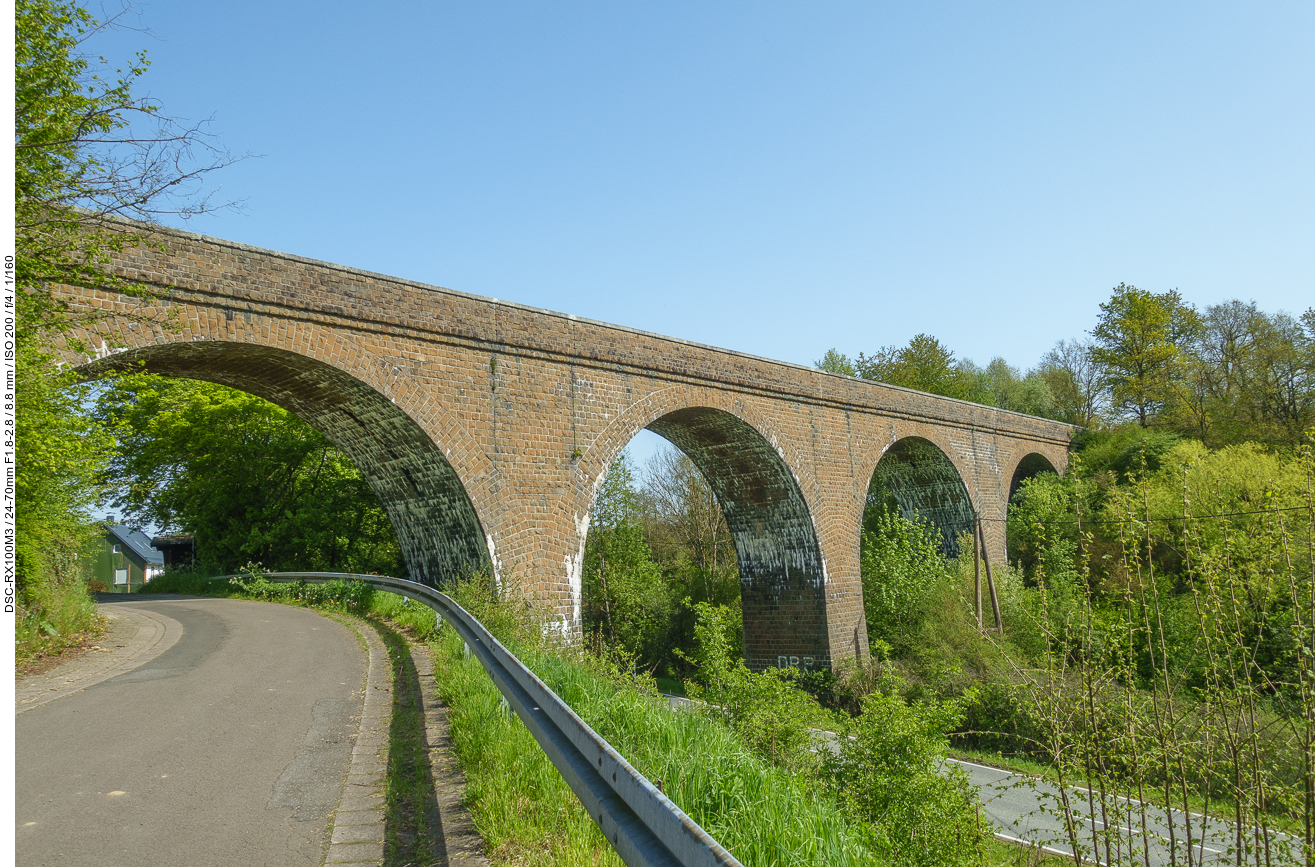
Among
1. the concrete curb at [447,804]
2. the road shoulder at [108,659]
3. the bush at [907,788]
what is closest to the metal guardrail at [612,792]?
the concrete curb at [447,804]

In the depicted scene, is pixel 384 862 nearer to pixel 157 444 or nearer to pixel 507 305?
pixel 507 305

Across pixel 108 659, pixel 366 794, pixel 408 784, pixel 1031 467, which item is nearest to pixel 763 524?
pixel 108 659

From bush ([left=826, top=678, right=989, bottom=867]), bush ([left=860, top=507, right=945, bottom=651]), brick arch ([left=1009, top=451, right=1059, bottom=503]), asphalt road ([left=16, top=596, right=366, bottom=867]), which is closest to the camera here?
asphalt road ([left=16, top=596, right=366, bottom=867])

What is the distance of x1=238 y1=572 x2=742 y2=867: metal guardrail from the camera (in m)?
1.72

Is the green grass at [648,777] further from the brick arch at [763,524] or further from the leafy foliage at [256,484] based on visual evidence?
the leafy foliage at [256,484]

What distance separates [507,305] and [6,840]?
863cm

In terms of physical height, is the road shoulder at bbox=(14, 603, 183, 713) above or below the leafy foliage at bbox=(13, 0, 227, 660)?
below

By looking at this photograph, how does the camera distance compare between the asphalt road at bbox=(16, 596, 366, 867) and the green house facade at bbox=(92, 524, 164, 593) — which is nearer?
the asphalt road at bbox=(16, 596, 366, 867)

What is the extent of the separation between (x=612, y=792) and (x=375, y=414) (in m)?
8.20

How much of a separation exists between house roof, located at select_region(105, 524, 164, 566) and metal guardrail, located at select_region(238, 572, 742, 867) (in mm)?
44619

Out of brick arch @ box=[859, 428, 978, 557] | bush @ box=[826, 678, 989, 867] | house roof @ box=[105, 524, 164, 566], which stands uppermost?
brick arch @ box=[859, 428, 978, 557]

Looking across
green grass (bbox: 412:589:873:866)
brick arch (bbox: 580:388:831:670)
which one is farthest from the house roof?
green grass (bbox: 412:589:873:866)

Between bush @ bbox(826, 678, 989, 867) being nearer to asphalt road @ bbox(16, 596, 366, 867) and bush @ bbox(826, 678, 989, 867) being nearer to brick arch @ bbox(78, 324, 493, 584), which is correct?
asphalt road @ bbox(16, 596, 366, 867)

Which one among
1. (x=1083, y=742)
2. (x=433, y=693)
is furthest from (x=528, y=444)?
(x=1083, y=742)
